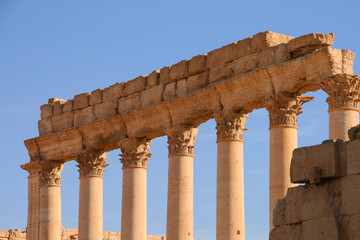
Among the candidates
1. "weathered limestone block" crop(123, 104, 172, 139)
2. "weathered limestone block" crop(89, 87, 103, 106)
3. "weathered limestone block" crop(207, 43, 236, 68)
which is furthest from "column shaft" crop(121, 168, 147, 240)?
"weathered limestone block" crop(207, 43, 236, 68)

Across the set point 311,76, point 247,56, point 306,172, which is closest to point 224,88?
point 247,56

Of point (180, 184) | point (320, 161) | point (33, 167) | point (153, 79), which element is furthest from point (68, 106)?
point (320, 161)

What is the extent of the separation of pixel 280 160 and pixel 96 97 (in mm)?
12913

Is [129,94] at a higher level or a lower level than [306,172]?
higher

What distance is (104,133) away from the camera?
39781 millimetres

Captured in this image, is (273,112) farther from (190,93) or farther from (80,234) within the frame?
(80,234)

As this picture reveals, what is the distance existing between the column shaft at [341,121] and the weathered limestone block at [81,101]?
1546cm

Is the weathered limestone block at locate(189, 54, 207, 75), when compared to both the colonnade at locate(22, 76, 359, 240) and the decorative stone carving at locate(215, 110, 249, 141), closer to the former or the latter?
the colonnade at locate(22, 76, 359, 240)

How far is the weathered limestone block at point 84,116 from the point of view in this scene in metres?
40.7

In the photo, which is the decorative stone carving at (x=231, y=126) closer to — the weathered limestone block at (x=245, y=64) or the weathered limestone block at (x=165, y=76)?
the weathered limestone block at (x=245, y=64)

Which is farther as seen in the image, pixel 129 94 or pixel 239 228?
pixel 129 94

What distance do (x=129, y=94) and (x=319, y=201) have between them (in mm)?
24713

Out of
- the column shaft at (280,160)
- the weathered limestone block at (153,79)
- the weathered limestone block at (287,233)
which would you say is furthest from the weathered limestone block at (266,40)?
the weathered limestone block at (287,233)

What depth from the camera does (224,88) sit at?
33.2 metres
